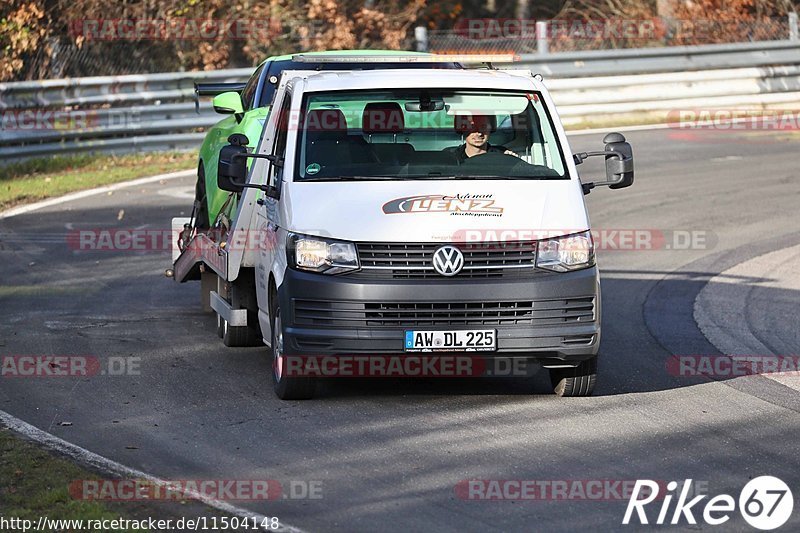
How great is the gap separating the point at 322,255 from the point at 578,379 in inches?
70.7

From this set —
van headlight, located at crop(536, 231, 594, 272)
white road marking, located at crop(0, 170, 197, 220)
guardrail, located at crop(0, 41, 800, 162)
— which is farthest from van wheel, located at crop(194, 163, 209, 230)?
guardrail, located at crop(0, 41, 800, 162)

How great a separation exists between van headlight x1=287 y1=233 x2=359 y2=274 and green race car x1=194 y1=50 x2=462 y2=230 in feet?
6.96

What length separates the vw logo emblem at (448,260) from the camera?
834 centimetres

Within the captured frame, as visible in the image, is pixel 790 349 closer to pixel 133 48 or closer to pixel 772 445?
pixel 772 445

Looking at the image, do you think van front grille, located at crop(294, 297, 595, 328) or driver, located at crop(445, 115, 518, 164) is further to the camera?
driver, located at crop(445, 115, 518, 164)

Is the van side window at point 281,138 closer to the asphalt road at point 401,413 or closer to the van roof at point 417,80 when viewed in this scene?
the van roof at point 417,80

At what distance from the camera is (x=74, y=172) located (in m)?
20.8

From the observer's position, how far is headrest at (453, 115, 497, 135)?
9383 millimetres

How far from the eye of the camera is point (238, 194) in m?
10.3

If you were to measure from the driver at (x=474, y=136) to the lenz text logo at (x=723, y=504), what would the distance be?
2933 mm
